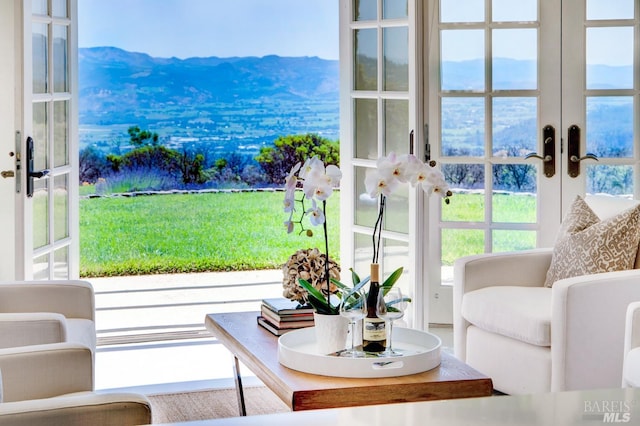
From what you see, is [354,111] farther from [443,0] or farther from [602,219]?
[602,219]

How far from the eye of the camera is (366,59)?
501 centimetres

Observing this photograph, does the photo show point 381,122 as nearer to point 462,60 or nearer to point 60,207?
point 462,60

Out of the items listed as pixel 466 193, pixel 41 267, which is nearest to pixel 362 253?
pixel 466 193

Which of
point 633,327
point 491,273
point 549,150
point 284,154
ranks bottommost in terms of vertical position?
point 633,327

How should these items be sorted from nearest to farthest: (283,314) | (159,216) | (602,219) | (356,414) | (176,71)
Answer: (356,414) → (283,314) → (602,219) → (159,216) → (176,71)

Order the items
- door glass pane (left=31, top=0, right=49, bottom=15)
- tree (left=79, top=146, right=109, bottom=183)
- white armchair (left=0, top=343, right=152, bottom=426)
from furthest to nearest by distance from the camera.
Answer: tree (left=79, top=146, right=109, bottom=183) < door glass pane (left=31, top=0, right=49, bottom=15) < white armchair (left=0, top=343, right=152, bottom=426)

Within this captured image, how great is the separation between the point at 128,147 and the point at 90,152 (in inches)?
17.2

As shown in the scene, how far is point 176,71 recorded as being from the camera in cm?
1092

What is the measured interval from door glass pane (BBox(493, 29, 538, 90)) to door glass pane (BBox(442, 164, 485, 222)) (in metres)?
0.45

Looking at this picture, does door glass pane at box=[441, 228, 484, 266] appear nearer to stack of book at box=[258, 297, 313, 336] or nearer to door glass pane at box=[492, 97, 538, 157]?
door glass pane at box=[492, 97, 538, 157]

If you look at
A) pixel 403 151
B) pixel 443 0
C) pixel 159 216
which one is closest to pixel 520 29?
pixel 443 0

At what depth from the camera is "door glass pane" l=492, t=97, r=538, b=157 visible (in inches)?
187

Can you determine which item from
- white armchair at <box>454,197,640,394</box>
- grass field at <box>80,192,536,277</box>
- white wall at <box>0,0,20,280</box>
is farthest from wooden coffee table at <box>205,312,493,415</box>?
grass field at <box>80,192,536,277</box>

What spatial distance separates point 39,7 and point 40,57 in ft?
0.76
